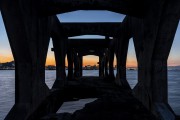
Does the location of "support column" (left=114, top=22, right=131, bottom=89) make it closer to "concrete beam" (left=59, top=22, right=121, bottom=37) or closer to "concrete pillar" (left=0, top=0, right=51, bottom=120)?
"concrete beam" (left=59, top=22, right=121, bottom=37)

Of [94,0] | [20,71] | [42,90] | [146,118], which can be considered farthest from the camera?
[42,90]

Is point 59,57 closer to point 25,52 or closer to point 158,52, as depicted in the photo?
point 25,52

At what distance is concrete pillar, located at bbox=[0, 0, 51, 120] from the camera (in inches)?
353

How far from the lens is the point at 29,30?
9789 millimetres

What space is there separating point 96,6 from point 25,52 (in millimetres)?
3628

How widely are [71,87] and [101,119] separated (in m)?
11.5

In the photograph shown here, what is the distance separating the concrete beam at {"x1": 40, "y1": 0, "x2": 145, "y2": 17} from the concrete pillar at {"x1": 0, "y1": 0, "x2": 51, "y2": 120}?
677mm

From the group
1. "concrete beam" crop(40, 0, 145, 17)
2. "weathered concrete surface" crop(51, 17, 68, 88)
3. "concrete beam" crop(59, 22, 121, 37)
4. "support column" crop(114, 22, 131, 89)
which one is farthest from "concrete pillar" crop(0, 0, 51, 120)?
"support column" crop(114, 22, 131, 89)

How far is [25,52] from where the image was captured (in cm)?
983

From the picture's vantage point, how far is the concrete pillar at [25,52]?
8977 millimetres

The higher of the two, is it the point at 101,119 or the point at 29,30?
the point at 29,30

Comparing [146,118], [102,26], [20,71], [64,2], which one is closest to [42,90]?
[20,71]

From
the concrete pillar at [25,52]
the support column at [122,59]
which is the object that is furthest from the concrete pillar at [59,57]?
the concrete pillar at [25,52]

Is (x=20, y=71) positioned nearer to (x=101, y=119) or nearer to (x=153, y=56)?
(x=101, y=119)
